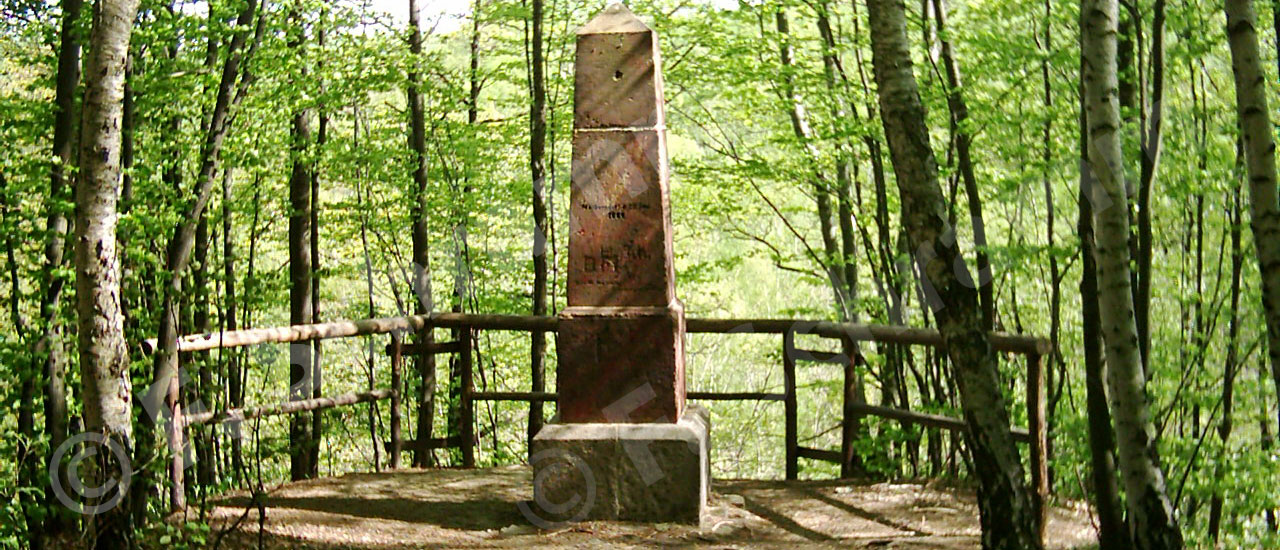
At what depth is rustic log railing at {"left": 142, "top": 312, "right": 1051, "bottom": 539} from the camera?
220 inches

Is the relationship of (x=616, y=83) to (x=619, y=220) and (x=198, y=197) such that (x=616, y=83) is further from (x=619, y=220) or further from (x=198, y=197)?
(x=198, y=197)

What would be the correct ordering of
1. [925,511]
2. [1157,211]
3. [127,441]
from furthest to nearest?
[1157,211]
[925,511]
[127,441]

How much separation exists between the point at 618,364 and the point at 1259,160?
307 cm

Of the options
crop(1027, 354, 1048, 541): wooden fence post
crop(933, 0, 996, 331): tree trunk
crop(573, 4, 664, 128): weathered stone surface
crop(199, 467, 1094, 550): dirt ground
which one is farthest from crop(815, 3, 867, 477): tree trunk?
crop(573, 4, 664, 128): weathered stone surface

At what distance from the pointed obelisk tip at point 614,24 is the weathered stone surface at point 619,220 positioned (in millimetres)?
532

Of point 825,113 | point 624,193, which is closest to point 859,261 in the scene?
point 825,113

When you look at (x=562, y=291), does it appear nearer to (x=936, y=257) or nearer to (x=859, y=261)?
(x=859, y=261)

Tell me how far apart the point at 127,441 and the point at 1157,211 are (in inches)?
380

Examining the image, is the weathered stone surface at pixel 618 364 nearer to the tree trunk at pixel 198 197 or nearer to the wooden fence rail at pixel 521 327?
the wooden fence rail at pixel 521 327

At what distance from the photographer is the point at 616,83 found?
18.4 ft

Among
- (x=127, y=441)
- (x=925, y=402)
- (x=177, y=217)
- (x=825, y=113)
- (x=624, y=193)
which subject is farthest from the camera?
(x=825, y=113)

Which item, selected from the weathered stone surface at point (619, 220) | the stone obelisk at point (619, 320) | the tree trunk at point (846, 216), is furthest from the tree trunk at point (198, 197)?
the tree trunk at point (846, 216)

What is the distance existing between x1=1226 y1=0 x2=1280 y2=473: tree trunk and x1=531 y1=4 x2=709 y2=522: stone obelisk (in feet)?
8.62

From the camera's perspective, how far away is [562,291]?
15000 millimetres
